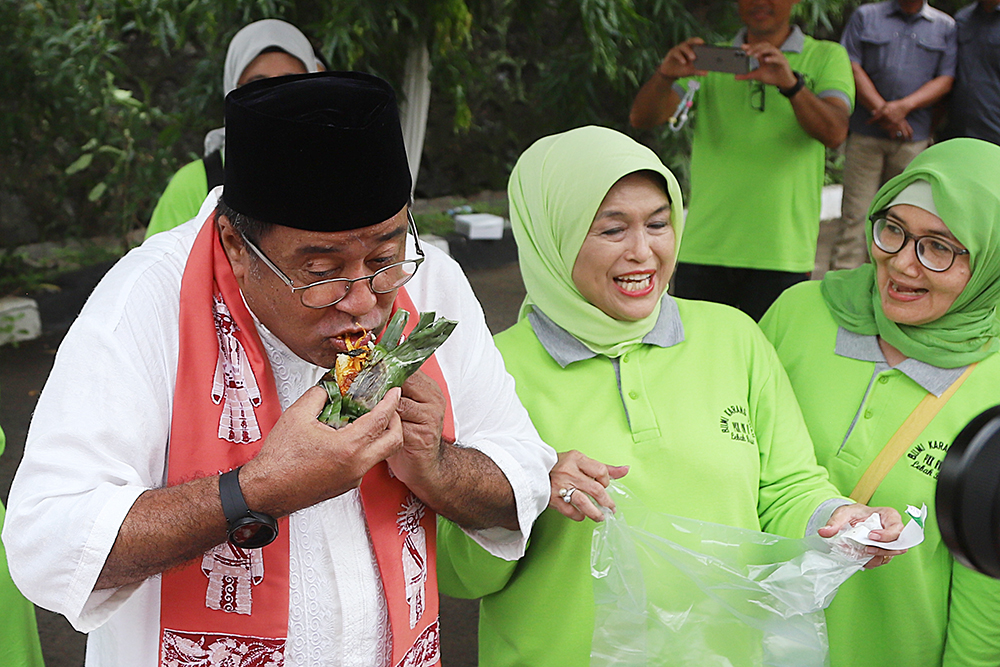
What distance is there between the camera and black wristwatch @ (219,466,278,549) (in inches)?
47.9

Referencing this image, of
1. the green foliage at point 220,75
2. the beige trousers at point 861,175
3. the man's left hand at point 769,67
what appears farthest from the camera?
the beige trousers at point 861,175

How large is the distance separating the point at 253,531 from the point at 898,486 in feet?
4.33

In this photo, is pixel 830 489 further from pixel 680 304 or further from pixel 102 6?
pixel 102 6

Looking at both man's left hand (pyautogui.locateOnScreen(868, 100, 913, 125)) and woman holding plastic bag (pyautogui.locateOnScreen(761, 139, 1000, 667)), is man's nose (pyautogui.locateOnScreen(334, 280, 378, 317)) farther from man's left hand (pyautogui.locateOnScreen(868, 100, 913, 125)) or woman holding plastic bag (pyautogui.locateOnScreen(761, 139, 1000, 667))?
man's left hand (pyautogui.locateOnScreen(868, 100, 913, 125))

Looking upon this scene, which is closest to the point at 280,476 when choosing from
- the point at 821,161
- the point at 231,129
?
the point at 231,129

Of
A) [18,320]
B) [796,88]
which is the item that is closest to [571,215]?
[796,88]

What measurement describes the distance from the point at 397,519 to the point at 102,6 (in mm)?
5160

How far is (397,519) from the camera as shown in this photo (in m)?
1.51

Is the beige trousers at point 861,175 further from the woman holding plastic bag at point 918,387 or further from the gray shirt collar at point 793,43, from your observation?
the woman holding plastic bag at point 918,387

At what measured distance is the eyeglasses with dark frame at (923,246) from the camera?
77.2 inches

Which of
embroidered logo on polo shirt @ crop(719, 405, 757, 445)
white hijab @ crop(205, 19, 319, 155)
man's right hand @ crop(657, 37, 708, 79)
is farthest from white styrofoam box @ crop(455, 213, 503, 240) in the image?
embroidered logo on polo shirt @ crop(719, 405, 757, 445)

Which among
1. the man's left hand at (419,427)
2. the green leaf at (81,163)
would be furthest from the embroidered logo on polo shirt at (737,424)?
the green leaf at (81,163)

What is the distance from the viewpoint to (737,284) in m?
3.66

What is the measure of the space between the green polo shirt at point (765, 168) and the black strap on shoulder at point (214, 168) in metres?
1.76
